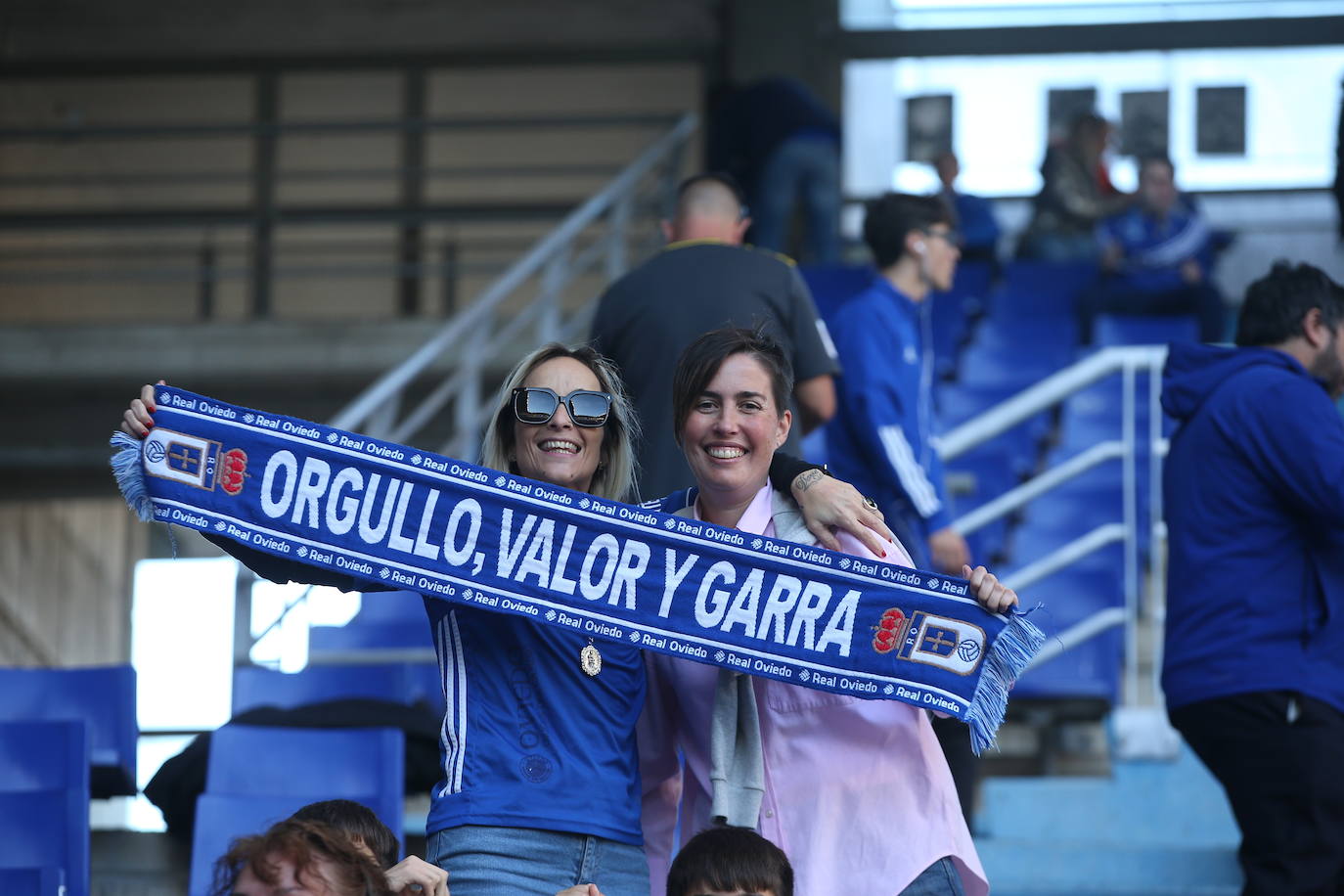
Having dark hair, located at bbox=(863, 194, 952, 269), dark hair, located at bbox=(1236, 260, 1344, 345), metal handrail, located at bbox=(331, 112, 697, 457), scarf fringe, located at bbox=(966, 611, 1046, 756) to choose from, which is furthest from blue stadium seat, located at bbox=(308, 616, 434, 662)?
scarf fringe, located at bbox=(966, 611, 1046, 756)

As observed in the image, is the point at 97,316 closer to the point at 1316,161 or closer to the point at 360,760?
the point at 1316,161

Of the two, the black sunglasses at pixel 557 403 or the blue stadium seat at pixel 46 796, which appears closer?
the black sunglasses at pixel 557 403

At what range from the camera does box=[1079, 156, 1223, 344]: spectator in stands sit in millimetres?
8398

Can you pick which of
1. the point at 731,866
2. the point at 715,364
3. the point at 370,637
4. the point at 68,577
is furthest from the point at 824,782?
the point at 68,577

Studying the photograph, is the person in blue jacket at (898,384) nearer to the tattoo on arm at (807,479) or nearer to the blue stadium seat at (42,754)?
the tattoo on arm at (807,479)

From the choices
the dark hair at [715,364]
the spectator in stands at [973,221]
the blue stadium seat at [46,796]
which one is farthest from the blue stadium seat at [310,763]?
the spectator in stands at [973,221]

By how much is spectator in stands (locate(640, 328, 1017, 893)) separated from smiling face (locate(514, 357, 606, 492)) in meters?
0.14

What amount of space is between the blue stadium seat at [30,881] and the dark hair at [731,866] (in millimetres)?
1779

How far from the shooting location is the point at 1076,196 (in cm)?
905

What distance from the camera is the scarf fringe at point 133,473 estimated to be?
266 centimetres

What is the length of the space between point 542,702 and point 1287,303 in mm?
1853

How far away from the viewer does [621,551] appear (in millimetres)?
2633

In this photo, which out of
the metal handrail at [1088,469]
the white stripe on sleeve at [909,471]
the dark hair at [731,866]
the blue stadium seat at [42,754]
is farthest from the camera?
the metal handrail at [1088,469]

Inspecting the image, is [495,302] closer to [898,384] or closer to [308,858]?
[898,384]
